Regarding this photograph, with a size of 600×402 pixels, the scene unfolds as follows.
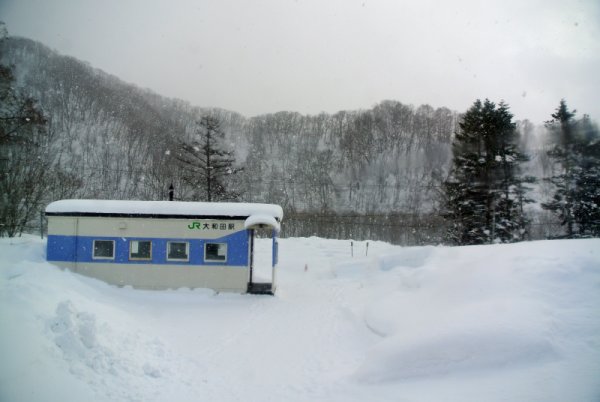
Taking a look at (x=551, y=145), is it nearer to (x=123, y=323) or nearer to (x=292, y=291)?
(x=292, y=291)

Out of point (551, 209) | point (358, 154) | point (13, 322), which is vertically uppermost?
point (358, 154)

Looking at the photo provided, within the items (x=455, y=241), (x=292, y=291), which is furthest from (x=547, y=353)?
(x=455, y=241)

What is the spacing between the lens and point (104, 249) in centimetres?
1274

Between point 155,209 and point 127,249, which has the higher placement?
point 155,209

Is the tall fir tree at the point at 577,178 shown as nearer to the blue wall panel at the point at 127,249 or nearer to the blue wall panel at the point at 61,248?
the blue wall panel at the point at 127,249

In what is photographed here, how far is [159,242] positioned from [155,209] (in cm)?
116

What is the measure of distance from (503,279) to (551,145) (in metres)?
22.1

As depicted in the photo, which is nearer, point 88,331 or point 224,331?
point 88,331

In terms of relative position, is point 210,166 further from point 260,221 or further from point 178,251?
point 260,221

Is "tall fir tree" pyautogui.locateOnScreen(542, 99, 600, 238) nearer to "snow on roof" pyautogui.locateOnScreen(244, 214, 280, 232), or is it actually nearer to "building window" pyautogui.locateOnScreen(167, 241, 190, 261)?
"snow on roof" pyautogui.locateOnScreen(244, 214, 280, 232)

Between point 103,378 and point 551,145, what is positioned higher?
point 551,145

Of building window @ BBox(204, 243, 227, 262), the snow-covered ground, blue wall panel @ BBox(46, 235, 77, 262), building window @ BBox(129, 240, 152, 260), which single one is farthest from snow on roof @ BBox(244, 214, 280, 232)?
blue wall panel @ BBox(46, 235, 77, 262)

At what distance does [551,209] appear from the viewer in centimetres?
2394

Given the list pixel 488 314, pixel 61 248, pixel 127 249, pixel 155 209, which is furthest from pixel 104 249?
pixel 488 314
